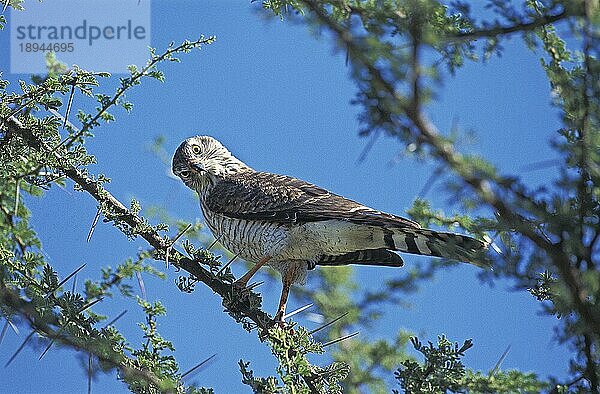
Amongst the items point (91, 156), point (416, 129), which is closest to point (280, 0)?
point (91, 156)

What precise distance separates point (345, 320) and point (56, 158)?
138 inches

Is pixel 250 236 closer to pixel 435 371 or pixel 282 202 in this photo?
pixel 282 202

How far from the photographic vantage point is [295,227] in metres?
4.37

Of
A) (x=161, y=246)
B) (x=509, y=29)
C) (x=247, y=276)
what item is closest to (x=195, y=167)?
(x=247, y=276)

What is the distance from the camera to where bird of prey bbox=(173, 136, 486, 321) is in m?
4.06

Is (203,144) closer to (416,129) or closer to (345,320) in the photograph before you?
(345,320)

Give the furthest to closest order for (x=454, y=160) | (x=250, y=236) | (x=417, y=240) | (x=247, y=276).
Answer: (x=250, y=236), (x=247, y=276), (x=417, y=240), (x=454, y=160)

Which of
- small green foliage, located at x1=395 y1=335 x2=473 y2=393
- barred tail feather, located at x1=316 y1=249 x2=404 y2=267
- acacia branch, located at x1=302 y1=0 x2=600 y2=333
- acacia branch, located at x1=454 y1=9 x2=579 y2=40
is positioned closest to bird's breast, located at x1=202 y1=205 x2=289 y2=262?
barred tail feather, located at x1=316 y1=249 x2=404 y2=267

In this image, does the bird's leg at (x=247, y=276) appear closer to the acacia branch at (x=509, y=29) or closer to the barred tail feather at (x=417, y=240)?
the barred tail feather at (x=417, y=240)

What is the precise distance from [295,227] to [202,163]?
1151 millimetres

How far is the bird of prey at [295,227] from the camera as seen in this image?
406cm

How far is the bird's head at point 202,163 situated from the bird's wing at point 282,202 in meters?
0.15

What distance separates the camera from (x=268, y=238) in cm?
440

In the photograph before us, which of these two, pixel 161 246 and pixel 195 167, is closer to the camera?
pixel 161 246
